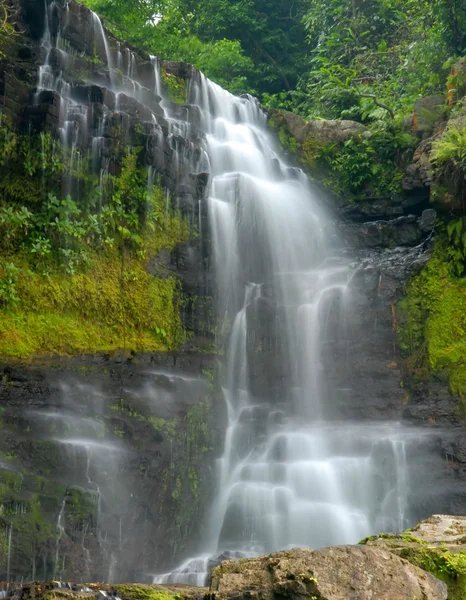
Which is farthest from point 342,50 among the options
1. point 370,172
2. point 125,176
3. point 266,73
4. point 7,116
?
point 7,116

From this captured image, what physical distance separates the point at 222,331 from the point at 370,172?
4.89 meters

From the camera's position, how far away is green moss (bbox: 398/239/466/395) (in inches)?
457

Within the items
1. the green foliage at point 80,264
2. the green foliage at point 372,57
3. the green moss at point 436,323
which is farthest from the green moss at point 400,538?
the green foliage at point 372,57

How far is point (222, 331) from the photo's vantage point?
39.0 ft

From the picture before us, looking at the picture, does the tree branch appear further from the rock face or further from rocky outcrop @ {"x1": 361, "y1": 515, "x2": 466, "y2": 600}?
the rock face

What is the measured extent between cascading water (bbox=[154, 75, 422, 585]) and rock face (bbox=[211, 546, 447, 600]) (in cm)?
362

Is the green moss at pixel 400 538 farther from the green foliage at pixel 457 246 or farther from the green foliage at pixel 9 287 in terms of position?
the green foliage at pixel 457 246

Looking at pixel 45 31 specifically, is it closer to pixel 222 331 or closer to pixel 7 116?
pixel 7 116

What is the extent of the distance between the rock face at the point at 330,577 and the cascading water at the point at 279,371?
3.62 m

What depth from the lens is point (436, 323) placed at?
12023mm

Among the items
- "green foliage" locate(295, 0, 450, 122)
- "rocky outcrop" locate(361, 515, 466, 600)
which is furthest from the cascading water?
"rocky outcrop" locate(361, 515, 466, 600)

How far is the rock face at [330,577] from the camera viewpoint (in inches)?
173

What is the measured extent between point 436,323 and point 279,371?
2.93m

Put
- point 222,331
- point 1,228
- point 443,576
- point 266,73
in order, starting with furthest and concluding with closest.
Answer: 1. point 266,73
2. point 222,331
3. point 1,228
4. point 443,576
